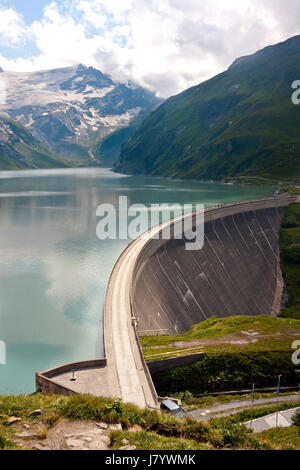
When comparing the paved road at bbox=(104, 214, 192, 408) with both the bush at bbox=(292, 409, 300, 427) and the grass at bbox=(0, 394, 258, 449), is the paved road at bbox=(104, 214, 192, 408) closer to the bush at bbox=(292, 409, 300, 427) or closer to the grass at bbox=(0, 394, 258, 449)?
the grass at bbox=(0, 394, 258, 449)

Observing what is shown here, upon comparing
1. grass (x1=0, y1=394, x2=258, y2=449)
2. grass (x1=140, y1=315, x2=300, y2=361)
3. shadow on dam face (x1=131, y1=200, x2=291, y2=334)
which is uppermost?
shadow on dam face (x1=131, y1=200, x2=291, y2=334)

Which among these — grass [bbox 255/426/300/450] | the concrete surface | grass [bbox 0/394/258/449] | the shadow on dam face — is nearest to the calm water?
the shadow on dam face

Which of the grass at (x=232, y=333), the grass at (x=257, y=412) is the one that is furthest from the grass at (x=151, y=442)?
the grass at (x=232, y=333)

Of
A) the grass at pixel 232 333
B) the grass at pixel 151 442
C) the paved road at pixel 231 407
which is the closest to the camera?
the grass at pixel 151 442

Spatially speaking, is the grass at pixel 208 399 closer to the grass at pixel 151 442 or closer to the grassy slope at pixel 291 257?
the grass at pixel 151 442

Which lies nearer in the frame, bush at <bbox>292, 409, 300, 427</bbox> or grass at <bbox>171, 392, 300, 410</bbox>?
bush at <bbox>292, 409, 300, 427</bbox>

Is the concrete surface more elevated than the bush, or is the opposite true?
the bush
